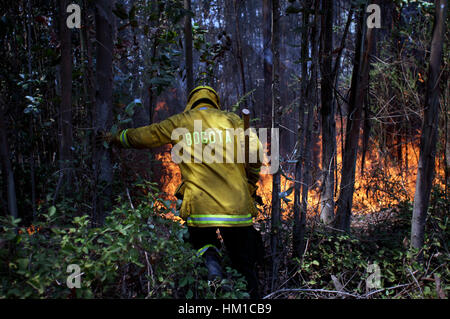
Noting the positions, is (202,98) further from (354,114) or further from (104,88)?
(354,114)

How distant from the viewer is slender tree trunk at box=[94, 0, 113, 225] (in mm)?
3428

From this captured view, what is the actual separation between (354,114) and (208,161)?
1.92m

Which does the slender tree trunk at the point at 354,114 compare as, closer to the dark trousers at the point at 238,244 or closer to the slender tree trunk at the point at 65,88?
the dark trousers at the point at 238,244

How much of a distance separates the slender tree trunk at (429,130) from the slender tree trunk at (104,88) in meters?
2.88

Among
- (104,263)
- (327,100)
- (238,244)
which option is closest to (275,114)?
(238,244)

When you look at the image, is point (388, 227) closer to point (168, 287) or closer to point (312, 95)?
point (312, 95)

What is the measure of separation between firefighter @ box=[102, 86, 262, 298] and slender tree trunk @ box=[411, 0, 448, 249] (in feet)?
4.89

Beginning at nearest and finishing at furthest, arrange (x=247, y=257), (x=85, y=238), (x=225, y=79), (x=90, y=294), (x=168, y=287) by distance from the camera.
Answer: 1. (x=90, y=294)
2. (x=85, y=238)
3. (x=168, y=287)
4. (x=247, y=257)
5. (x=225, y=79)

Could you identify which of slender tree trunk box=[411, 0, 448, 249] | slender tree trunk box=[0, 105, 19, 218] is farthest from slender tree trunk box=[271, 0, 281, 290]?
slender tree trunk box=[0, 105, 19, 218]

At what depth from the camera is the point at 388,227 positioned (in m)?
4.72

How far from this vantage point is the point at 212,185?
3201 mm

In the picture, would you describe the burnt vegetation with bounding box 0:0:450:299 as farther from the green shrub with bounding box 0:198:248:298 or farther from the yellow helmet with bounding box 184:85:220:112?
the yellow helmet with bounding box 184:85:220:112
